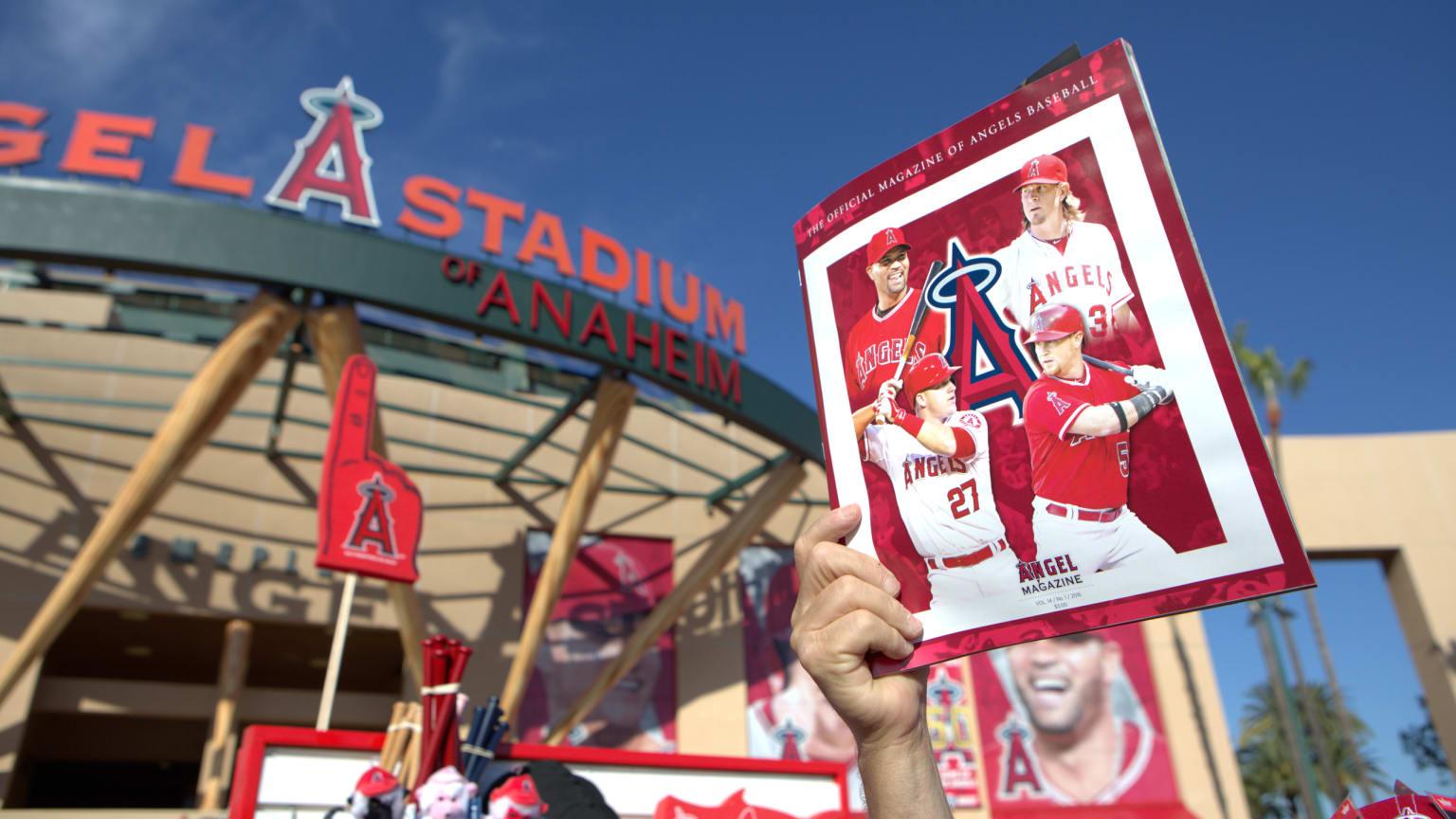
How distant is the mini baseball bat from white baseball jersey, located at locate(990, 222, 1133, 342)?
0.04 meters

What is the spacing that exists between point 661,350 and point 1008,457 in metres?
15.2

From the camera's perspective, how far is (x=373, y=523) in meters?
11.6

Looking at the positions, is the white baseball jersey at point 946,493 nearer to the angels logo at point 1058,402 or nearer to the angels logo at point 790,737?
the angels logo at point 1058,402

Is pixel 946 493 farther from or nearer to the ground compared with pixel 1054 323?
nearer to the ground

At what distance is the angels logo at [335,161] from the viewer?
1575 cm

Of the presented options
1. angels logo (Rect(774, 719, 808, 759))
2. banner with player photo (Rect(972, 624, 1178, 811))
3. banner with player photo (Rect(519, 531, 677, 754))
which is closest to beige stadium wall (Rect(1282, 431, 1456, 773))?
banner with player photo (Rect(972, 624, 1178, 811))

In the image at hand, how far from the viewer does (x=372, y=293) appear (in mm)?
14445

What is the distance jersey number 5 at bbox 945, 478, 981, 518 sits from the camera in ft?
6.86

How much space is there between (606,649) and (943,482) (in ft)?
66.3

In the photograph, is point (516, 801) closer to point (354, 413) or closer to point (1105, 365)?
point (1105, 365)

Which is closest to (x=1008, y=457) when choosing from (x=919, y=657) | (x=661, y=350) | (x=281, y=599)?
(x=919, y=657)

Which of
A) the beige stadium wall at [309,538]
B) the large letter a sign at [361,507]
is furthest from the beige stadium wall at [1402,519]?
the large letter a sign at [361,507]

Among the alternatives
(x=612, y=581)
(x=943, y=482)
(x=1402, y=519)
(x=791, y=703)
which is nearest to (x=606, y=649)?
(x=612, y=581)

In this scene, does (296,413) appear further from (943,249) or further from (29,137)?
(943,249)
